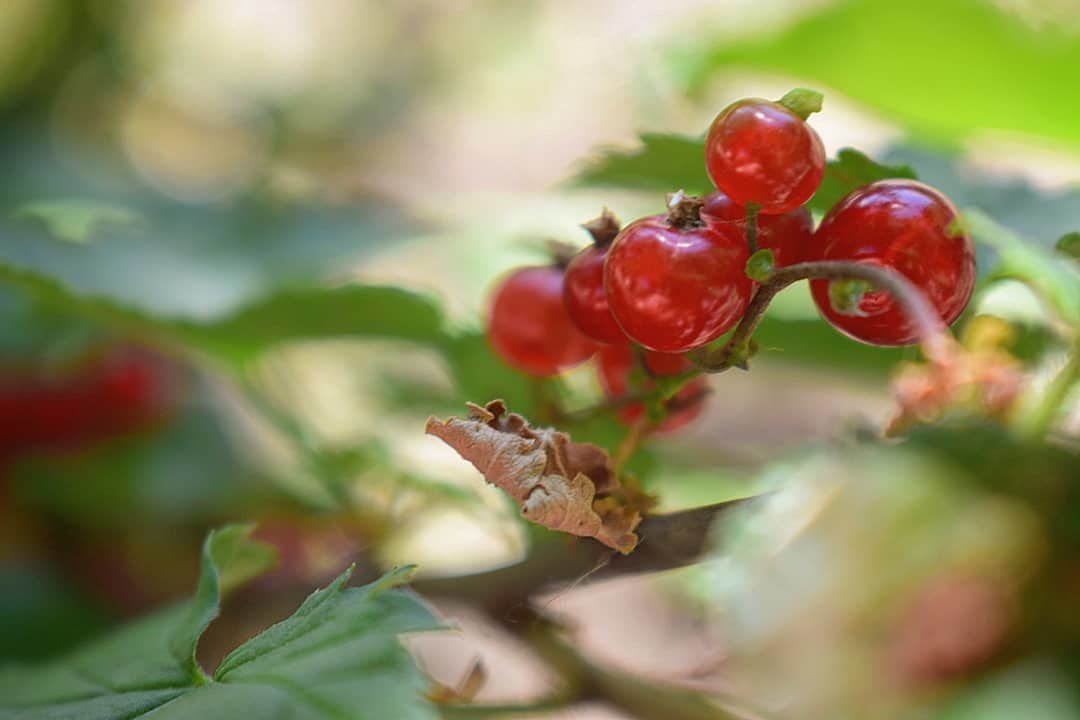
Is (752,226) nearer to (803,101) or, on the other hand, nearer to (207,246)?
(803,101)

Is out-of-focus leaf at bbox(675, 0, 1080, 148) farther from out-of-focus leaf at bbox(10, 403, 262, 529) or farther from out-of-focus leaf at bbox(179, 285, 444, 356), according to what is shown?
out-of-focus leaf at bbox(10, 403, 262, 529)

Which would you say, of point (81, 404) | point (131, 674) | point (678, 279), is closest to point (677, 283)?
point (678, 279)

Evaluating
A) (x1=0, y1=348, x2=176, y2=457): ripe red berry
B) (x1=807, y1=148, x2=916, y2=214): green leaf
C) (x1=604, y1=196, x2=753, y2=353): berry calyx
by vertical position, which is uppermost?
(x1=807, y1=148, x2=916, y2=214): green leaf

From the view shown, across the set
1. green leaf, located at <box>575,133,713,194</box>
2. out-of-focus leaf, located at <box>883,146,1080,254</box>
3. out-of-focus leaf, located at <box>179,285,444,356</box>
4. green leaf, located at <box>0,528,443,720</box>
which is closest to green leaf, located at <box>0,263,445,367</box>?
out-of-focus leaf, located at <box>179,285,444,356</box>

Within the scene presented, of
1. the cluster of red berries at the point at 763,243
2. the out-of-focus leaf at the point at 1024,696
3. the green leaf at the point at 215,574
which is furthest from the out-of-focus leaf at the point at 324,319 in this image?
the out-of-focus leaf at the point at 1024,696

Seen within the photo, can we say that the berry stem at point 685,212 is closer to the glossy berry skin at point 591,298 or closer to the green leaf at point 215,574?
the glossy berry skin at point 591,298

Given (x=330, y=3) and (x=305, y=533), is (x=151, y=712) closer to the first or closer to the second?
(x=305, y=533)

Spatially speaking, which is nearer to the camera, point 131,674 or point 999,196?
point 131,674
